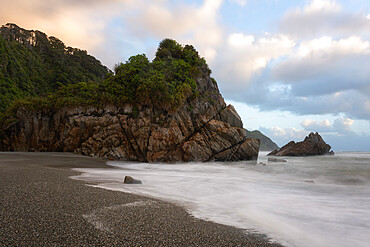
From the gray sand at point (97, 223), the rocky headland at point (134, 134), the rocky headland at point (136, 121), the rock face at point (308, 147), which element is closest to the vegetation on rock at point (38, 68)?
the rocky headland at point (136, 121)

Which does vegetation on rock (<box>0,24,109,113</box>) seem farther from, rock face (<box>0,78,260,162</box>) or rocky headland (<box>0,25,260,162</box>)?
rock face (<box>0,78,260,162</box>)

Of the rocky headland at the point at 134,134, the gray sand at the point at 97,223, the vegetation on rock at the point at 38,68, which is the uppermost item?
the vegetation on rock at the point at 38,68

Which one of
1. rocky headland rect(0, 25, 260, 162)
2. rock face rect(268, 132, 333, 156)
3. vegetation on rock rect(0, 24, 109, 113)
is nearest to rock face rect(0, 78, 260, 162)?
rocky headland rect(0, 25, 260, 162)

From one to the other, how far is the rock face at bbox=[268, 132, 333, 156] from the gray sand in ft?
110

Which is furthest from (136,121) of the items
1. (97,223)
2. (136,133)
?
(97,223)

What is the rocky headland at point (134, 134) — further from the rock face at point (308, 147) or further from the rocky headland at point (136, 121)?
the rock face at point (308, 147)

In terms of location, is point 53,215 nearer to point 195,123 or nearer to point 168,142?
point 168,142

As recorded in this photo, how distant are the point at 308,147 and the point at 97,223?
36.1m

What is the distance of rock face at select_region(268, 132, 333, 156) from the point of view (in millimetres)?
32406

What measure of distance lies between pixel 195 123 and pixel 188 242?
1603 cm

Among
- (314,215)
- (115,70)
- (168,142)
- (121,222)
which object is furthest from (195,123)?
(121,222)

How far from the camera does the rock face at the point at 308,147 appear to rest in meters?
32.4

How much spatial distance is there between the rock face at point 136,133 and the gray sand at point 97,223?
12148 millimetres

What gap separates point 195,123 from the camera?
1877 centimetres
